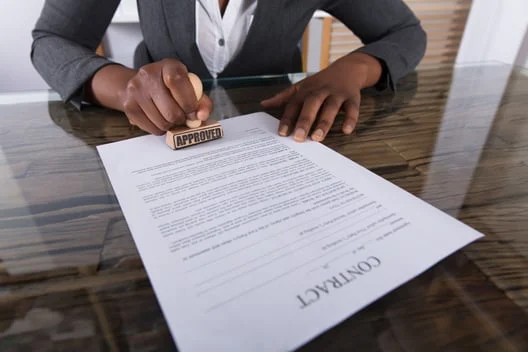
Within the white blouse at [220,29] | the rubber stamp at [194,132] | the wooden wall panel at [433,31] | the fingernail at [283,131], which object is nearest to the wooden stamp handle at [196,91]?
the rubber stamp at [194,132]

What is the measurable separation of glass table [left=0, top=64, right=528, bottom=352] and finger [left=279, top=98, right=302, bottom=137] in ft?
0.12

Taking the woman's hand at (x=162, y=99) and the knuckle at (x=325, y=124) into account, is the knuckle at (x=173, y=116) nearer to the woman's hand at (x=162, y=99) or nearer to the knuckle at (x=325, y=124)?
the woman's hand at (x=162, y=99)

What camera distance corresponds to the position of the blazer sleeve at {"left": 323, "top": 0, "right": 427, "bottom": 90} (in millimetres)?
660

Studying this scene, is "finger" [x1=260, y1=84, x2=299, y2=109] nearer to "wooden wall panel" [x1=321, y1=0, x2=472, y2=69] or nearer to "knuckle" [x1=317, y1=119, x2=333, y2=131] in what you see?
"knuckle" [x1=317, y1=119, x2=333, y2=131]

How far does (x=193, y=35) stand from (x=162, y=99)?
312mm

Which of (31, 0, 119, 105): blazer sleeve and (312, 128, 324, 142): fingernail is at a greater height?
(31, 0, 119, 105): blazer sleeve

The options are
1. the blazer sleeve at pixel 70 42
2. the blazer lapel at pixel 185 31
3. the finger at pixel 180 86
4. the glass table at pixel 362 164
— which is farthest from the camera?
the blazer lapel at pixel 185 31

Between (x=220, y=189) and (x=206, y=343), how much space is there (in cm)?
15

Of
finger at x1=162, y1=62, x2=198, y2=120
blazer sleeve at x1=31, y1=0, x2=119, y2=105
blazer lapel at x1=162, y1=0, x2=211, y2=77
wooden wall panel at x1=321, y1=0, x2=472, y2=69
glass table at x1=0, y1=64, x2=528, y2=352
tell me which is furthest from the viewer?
wooden wall panel at x1=321, y1=0, x2=472, y2=69

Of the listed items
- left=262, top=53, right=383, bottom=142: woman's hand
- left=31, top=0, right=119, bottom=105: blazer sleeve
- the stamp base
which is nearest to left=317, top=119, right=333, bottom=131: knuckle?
left=262, top=53, right=383, bottom=142: woman's hand

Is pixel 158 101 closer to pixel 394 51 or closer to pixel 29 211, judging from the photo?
pixel 29 211

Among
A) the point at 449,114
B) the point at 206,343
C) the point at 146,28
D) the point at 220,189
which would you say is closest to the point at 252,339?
the point at 206,343

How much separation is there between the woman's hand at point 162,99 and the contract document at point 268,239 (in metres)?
0.05

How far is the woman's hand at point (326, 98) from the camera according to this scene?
43cm
